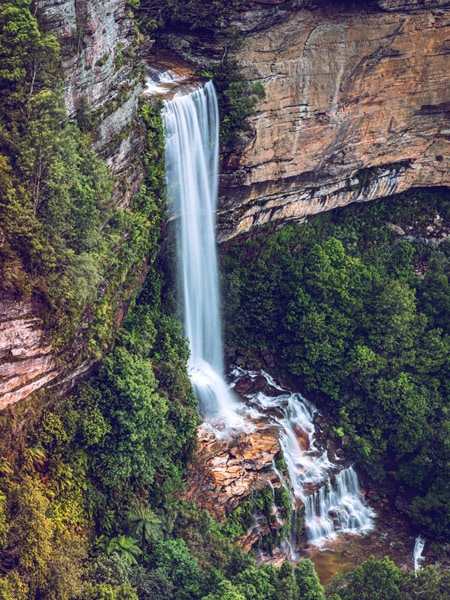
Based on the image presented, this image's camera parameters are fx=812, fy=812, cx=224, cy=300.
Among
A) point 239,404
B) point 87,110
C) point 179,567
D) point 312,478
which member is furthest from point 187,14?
point 179,567

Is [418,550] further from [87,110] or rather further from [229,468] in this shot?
[87,110]

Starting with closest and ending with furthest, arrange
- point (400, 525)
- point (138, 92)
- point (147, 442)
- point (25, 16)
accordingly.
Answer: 1. point (25, 16)
2. point (147, 442)
3. point (138, 92)
4. point (400, 525)

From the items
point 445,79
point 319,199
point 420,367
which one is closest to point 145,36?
point 319,199

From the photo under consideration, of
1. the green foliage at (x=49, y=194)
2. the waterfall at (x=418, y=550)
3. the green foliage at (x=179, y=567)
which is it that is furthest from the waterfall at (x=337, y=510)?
the green foliage at (x=49, y=194)

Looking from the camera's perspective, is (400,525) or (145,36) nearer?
(145,36)

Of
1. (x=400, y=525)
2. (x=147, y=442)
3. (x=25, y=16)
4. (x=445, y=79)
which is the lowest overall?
(x=400, y=525)

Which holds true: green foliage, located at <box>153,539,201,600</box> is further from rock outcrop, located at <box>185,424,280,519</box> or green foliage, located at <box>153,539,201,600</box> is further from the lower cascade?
the lower cascade

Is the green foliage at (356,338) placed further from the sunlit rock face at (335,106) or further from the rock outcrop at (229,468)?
the rock outcrop at (229,468)

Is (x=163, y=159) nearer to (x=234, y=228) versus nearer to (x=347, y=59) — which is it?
(x=234, y=228)
